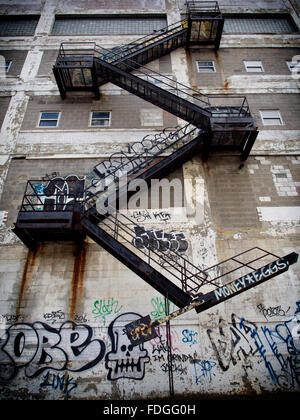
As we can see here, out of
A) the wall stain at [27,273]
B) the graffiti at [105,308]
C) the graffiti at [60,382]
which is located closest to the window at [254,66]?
the graffiti at [105,308]

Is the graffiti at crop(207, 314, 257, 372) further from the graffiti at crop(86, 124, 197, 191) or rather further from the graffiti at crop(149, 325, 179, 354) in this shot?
the graffiti at crop(86, 124, 197, 191)

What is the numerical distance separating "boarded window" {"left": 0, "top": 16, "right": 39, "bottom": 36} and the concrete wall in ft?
11.8

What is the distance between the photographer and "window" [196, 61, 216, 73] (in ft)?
47.4

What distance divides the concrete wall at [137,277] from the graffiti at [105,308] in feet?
0.11

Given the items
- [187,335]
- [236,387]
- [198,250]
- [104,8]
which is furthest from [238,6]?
[236,387]

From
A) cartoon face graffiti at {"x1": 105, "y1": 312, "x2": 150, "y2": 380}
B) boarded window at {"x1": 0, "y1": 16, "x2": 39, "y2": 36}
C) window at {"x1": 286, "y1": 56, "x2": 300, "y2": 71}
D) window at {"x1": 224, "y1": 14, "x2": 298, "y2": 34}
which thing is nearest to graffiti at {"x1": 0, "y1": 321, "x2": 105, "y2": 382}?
cartoon face graffiti at {"x1": 105, "y1": 312, "x2": 150, "y2": 380}

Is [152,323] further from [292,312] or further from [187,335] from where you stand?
[292,312]

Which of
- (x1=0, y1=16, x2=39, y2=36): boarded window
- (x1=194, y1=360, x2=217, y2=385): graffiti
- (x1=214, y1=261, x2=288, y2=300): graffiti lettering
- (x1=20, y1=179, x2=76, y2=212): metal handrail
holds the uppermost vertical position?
(x1=0, y1=16, x2=39, y2=36): boarded window

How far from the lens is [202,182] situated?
1147 cm

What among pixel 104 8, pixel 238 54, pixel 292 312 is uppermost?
pixel 104 8

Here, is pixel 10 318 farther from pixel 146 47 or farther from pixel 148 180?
pixel 146 47

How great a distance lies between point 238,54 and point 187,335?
14858 millimetres

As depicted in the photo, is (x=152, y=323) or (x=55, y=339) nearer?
(x=152, y=323)
